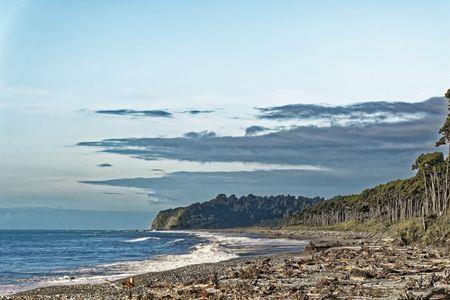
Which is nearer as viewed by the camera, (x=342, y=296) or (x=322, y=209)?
(x=342, y=296)

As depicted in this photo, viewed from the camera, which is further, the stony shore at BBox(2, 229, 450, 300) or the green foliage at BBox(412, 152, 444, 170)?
the green foliage at BBox(412, 152, 444, 170)

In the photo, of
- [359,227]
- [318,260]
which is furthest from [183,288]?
[359,227]

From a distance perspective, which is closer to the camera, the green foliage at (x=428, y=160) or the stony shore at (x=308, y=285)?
the stony shore at (x=308, y=285)

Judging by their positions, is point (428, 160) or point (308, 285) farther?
point (428, 160)

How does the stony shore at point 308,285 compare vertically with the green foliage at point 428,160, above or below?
below

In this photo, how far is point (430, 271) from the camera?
28.7 meters

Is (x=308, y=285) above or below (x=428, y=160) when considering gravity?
below

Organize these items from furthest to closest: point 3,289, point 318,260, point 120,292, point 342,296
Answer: point 318,260, point 3,289, point 120,292, point 342,296

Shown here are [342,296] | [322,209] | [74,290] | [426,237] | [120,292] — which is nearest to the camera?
[342,296]

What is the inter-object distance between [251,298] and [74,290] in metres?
12.5

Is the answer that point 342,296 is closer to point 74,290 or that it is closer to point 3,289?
point 74,290

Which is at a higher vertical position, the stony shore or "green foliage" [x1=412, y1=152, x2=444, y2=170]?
"green foliage" [x1=412, y1=152, x2=444, y2=170]

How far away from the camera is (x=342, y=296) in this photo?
21.4 metres

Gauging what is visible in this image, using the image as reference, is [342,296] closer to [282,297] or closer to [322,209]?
[282,297]
